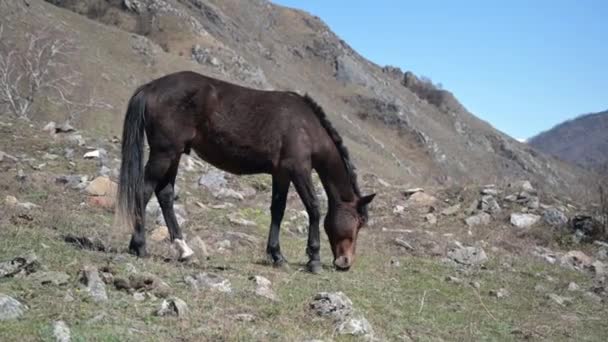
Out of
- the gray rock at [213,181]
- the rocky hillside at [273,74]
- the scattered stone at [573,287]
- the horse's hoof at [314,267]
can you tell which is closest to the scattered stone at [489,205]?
the scattered stone at [573,287]

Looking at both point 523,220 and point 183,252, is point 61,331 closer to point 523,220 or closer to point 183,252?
point 183,252

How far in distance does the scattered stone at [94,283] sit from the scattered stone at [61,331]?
0.68m

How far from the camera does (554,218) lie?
13391mm

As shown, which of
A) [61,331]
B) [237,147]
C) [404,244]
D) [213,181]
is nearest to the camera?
[61,331]

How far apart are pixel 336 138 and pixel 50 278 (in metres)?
4.30

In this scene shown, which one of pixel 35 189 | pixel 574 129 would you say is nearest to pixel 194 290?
pixel 35 189

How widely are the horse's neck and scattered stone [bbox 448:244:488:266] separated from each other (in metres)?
3.15

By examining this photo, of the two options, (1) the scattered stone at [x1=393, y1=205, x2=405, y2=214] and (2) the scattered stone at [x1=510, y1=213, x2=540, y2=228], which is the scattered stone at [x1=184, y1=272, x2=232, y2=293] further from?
(2) the scattered stone at [x1=510, y1=213, x2=540, y2=228]

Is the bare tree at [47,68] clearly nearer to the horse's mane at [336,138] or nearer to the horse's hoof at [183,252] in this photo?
the horse's mane at [336,138]

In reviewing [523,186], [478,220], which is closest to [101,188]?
[478,220]

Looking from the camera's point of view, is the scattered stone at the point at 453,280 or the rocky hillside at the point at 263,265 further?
the scattered stone at the point at 453,280

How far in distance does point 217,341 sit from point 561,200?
12706 mm

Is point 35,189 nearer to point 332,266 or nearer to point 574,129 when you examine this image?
point 332,266

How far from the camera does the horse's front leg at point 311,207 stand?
775cm
